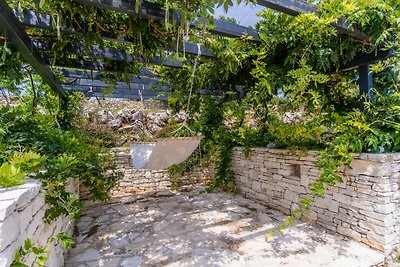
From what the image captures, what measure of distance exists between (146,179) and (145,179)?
0.02 meters

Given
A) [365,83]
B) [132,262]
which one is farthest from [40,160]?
[365,83]

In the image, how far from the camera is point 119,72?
9.61 ft

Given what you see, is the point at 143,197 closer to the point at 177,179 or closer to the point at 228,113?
the point at 177,179

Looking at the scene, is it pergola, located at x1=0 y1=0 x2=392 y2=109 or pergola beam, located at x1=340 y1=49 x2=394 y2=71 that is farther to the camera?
pergola beam, located at x1=340 y1=49 x2=394 y2=71

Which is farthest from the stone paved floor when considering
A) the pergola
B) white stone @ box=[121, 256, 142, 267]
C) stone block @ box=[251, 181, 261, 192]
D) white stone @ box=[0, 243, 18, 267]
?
the pergola

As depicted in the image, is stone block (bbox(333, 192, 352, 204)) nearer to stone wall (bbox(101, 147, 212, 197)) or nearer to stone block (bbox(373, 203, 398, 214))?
stone block (bbox(373, 203, 398, 214))

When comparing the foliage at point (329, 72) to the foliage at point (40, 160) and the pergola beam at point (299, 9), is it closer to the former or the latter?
the pergola beam at point (299, 9)

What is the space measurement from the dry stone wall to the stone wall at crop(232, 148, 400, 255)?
2.21m

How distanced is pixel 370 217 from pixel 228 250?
140cm

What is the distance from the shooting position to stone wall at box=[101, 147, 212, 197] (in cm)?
517

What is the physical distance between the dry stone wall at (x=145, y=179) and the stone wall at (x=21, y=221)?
346 centimetres

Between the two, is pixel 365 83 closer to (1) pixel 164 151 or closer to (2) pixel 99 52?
(1) pixel 164 151

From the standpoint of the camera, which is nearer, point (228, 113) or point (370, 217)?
point (370, 217)

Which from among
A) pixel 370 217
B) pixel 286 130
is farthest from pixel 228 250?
pixel 286 130
